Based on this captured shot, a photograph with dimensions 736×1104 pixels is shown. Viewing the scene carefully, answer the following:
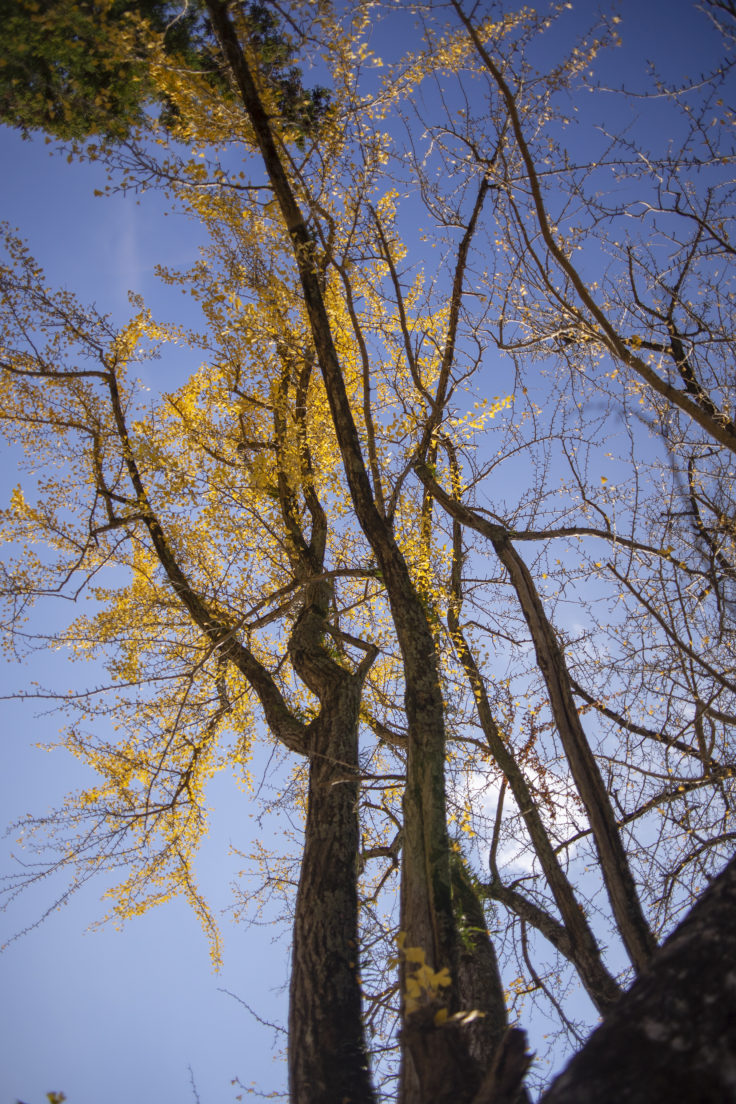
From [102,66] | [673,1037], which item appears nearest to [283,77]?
[102,66]

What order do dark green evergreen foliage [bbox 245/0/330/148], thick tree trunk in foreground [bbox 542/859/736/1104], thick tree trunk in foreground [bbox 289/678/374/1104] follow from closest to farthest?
thick tree trunk in foreground [bbox 542/859/736/1104] → thick tree trunk in foreground [bbox 289/678/374/1104] → dark green evergreen foliage [bbox 245/0/330/148]

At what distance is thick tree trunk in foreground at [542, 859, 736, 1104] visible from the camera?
3.79 feet

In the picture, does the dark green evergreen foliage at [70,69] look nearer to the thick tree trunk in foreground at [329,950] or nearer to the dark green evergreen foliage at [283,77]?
the dark green evergreen foliage at [283,77]

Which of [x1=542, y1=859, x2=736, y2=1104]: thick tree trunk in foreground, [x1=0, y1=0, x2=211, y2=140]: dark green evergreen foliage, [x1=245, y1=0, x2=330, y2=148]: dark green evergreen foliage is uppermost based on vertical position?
[x1=0, y1=0, x2=211, y2=140]: dark green evergreen foliage

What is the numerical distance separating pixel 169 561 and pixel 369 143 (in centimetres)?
416

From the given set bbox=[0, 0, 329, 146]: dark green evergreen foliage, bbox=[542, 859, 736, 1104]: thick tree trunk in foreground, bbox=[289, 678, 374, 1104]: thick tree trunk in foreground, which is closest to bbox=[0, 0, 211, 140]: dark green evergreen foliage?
bbox=[0, 0, 329, 146]: dark green evergreen foliage

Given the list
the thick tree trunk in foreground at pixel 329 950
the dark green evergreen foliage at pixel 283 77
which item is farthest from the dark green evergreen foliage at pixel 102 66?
the thick tree trunk in foreground at pixel 329 950

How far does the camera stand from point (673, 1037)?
1.25 metres

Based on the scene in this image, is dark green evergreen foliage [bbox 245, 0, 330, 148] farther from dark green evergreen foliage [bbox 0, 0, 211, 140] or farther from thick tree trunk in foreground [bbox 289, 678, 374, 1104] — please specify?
thick tree trunk in foreground [bbox 289, 678, 374, 1104]

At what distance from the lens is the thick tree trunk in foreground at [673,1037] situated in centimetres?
116

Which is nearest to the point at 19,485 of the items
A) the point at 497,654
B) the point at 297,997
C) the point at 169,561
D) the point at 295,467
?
the point at 169,561

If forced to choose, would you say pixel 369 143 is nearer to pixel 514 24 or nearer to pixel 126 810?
pixel 514 24

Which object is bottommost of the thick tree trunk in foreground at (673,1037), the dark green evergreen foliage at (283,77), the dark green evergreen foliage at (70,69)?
the thick tree trunk in foreground at (673,1037)

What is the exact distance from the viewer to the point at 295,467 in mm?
6793
